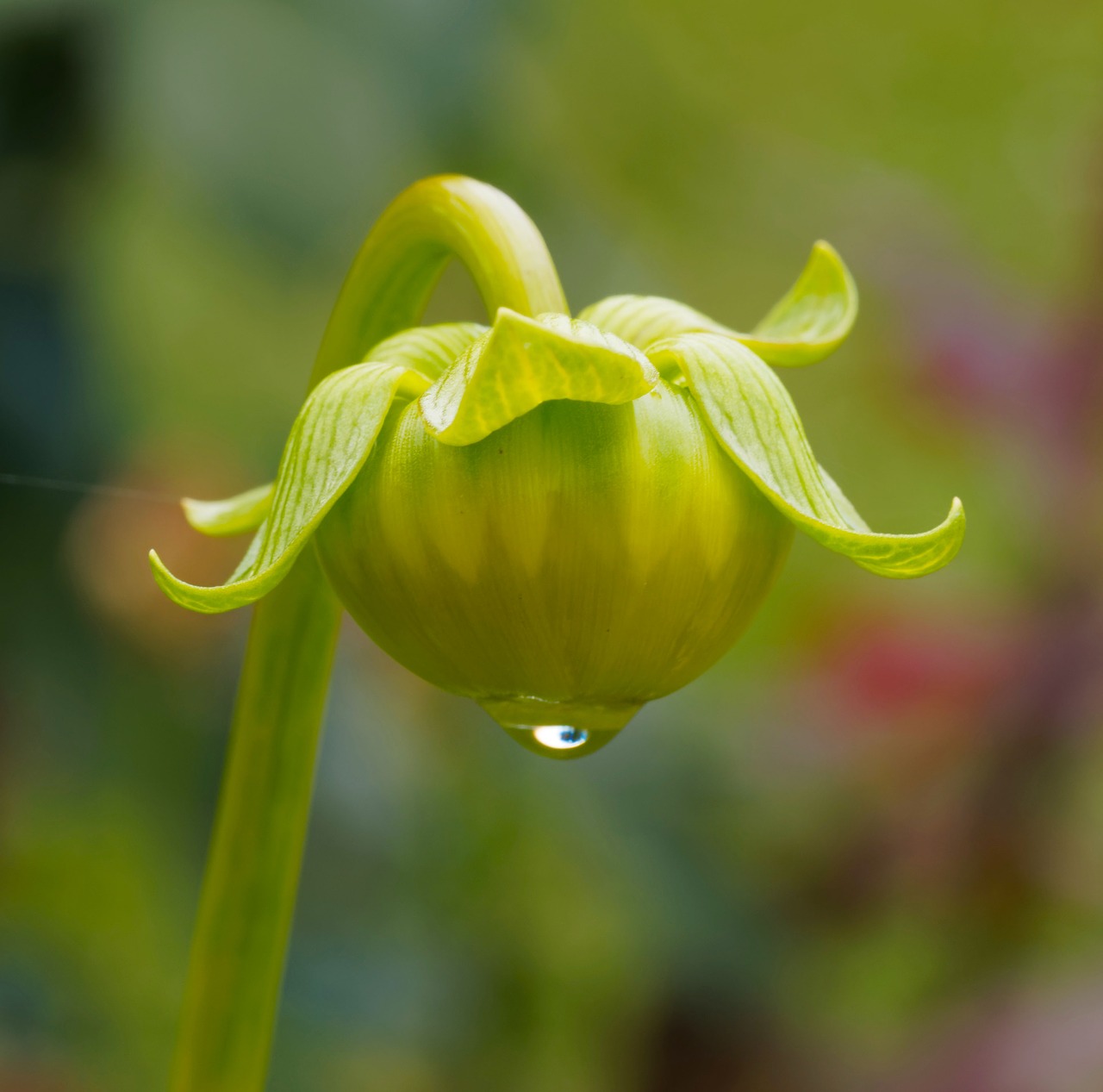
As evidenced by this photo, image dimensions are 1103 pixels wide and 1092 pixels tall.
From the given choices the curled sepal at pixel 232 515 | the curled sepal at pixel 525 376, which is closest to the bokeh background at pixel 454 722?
the curled sepal at pixel 232 515

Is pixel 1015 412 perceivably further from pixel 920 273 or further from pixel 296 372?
pixel 296 372

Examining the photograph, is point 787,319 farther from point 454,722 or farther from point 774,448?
point 454,722

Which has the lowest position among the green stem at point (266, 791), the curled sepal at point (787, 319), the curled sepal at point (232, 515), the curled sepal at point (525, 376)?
the green stem at point (266, 791)

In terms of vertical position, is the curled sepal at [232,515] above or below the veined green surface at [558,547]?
above

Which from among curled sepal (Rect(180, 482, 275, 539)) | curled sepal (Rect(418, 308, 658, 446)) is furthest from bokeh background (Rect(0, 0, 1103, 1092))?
curled sepal (Rect(418, 308, 658, 446))

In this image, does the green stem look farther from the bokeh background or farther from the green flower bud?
the bokeh background

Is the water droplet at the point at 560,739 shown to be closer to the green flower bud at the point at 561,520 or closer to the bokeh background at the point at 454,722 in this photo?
the green flower bud at the point at 561,520

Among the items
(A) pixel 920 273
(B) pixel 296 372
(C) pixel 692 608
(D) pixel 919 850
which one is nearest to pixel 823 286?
(C) pixel 692 608

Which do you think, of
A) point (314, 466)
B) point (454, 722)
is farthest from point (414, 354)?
point (454, 722)
